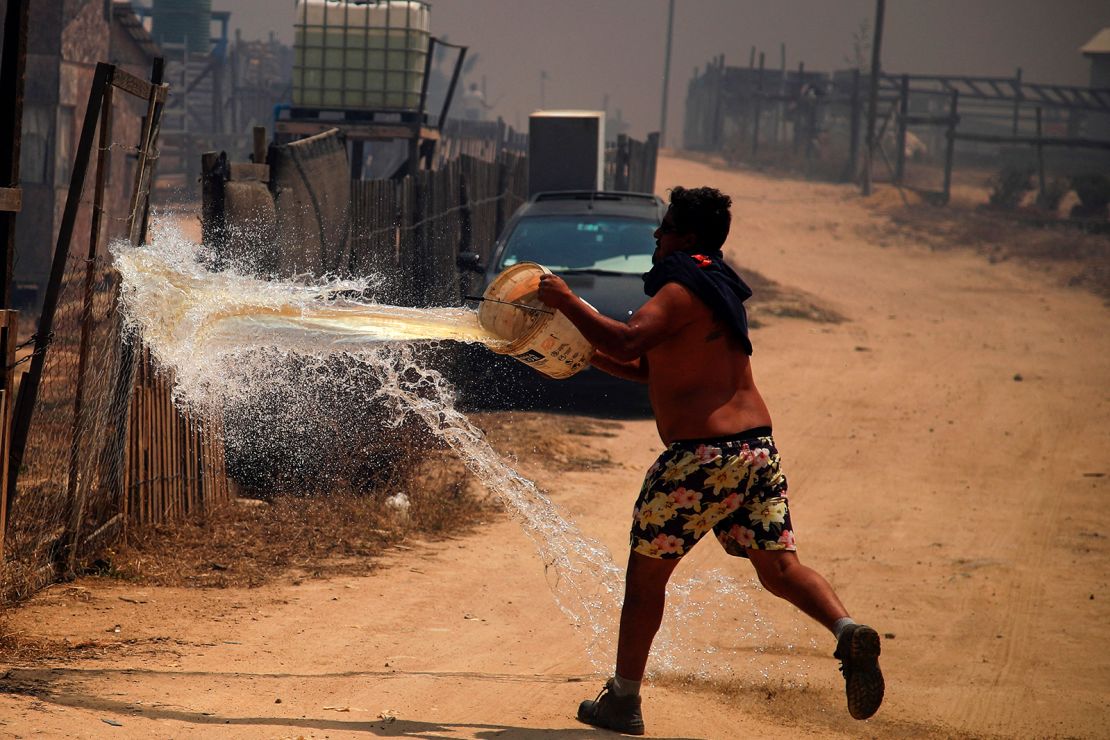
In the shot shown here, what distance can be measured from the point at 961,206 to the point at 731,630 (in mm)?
31146

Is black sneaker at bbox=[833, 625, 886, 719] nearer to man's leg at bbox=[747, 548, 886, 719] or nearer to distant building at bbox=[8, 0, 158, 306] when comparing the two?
man's leg at bbox=[747, 548, 886, 719]

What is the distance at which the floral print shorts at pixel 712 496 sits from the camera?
13.3 ft

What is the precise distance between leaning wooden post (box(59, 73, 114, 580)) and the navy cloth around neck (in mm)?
2532

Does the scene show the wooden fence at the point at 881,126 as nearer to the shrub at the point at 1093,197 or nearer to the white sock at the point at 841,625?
the shrub at the point at 1093,197

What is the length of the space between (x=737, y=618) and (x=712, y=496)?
211 cm

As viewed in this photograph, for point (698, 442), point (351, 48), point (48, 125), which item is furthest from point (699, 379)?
point (48, 125)

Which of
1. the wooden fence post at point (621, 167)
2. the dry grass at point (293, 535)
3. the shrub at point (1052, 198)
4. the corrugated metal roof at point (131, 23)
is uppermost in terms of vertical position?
the corrugated metal roof at point (131, 23)

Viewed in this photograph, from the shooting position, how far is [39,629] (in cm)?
491

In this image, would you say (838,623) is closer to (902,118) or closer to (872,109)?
(902,118)

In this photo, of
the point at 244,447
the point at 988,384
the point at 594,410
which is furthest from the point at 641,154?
the point at 244,447

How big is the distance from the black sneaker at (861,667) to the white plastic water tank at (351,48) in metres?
11.6

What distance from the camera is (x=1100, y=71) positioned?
48312 mm

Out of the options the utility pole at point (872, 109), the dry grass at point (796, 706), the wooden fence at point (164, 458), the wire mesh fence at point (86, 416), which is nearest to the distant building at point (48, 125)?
the wooden fence at point (164, 458)

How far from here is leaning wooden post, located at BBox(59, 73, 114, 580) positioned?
525 centimetres
